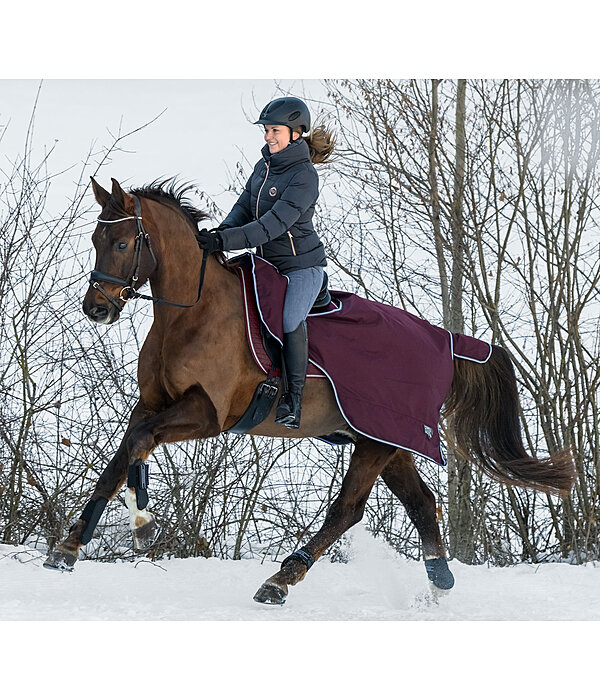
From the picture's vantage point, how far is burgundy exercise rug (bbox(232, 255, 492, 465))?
468cm

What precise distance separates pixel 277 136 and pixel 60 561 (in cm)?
240

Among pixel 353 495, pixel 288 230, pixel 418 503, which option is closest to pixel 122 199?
pixel 288 230

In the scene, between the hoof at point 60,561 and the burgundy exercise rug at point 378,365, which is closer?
the hoof at point 60,561

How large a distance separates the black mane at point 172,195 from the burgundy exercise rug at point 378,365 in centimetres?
39

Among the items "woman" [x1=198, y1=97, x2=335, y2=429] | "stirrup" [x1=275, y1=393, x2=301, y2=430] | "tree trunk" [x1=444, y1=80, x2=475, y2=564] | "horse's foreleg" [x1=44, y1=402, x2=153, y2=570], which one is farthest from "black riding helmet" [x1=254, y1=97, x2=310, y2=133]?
"tree trunk" [x1=444, y1=80, x2=475, y2=564]

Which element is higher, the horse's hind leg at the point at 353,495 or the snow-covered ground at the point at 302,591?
the horse's hind leg at the point at 353,495

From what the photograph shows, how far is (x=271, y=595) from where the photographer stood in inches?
174

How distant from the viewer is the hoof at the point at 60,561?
390 centimetres

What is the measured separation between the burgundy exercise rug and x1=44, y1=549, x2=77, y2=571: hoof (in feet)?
5.23

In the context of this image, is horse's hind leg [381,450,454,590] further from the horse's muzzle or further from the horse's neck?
the horse's muzzle

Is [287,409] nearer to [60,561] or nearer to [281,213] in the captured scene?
[281,213]

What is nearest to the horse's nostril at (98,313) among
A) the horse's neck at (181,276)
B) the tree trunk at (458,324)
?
the horse's neck at (181,276)

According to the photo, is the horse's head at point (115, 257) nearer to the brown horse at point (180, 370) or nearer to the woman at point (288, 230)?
the brown horse at point (180, 370)

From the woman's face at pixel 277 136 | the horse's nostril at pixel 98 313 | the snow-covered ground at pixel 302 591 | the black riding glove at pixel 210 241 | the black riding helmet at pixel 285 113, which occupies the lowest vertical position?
the snow-covered ground at pixel 302 591
